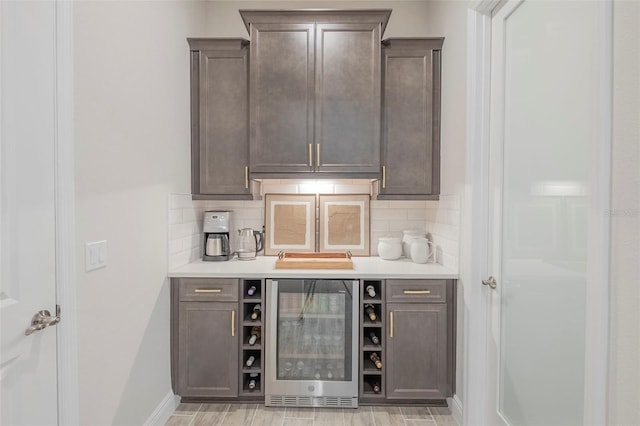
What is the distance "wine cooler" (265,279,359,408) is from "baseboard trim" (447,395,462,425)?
61 cm

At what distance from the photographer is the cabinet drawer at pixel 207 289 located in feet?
7.64

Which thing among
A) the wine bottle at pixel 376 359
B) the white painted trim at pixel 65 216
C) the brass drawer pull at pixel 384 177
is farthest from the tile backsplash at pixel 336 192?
the white painted trim at pixel 65 216

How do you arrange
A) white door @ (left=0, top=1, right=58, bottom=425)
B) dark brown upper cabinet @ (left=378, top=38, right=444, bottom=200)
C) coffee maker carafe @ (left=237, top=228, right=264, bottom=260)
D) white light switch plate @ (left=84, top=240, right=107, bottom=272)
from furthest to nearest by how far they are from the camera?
coffee maker carafe @ (left=237, top=228, right=264, bottom=260)
dark brown upper cabinet @ (left=378, top=38, right=444, bottom=200)
white light switch plate @ (left=84, top=240, right=107, bottom=272)
white door @ (left=0, top=1, right=58, bottom=425)

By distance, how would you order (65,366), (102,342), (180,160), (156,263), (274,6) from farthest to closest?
(274,6) → (180,160) → (156,263) → (102,342) → (65,366)

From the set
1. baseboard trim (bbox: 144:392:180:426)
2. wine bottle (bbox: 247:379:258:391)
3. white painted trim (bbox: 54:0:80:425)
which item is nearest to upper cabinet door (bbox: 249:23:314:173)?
white painted trim (bbox: 54:0:80:425)

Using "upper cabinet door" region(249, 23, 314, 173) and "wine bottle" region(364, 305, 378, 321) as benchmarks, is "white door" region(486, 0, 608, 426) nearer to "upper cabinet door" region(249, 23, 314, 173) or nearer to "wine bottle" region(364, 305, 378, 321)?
"wine bottle" region(364, 305, 378, 321)

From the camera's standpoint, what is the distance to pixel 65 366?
1.35m

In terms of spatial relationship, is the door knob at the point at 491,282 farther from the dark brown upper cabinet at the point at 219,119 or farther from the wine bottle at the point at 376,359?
the dark brown upper cabinet at the point at 219,119

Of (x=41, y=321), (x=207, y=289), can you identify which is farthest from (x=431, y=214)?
(x=41, y=321)

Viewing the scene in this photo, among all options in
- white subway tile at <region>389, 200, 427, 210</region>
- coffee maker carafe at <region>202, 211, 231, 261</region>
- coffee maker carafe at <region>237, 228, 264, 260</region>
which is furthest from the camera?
white subway tile at <region>389, 200, 427, 210</region>

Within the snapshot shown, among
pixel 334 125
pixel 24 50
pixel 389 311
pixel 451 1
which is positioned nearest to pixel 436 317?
pixel 389 311

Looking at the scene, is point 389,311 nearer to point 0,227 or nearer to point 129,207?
point 129,207

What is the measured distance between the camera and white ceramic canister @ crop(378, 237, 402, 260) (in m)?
2.77

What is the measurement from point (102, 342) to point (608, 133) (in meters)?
2.05
